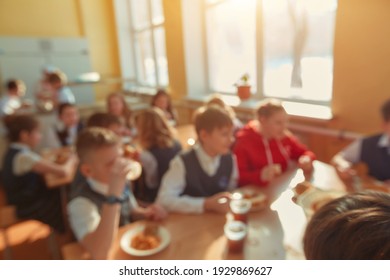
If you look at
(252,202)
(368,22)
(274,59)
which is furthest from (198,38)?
(252,202)

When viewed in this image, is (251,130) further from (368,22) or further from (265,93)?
(368,22)

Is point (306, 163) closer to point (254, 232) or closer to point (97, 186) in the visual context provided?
point (254, 232)

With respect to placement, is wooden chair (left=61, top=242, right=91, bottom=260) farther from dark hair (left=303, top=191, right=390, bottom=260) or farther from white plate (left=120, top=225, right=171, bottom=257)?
dark hair (left=303, top=191, right=390, bottom=260)

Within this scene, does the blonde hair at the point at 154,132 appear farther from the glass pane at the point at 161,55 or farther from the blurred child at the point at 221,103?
the glass pane at the point at 161,55

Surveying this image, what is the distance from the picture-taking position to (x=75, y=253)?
0.63 metres

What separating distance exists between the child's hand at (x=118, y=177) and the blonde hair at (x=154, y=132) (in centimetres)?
63

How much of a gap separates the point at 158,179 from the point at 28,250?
585mm

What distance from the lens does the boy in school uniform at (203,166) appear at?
0.88 metres

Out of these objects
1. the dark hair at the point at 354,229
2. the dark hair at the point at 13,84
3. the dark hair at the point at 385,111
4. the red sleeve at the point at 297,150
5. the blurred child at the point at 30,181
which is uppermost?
the dark hair at the point at 13,84

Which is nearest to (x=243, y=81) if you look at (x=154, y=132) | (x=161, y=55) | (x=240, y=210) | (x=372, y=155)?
(x=161, y=55)

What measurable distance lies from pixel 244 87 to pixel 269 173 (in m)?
0.43

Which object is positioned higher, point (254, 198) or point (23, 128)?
point (23, 128)

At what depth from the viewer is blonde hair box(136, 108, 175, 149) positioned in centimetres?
131

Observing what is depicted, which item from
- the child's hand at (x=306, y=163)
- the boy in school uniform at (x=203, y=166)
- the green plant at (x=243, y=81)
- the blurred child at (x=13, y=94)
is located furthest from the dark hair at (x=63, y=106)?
the child's hand at (x=306, y=163)
